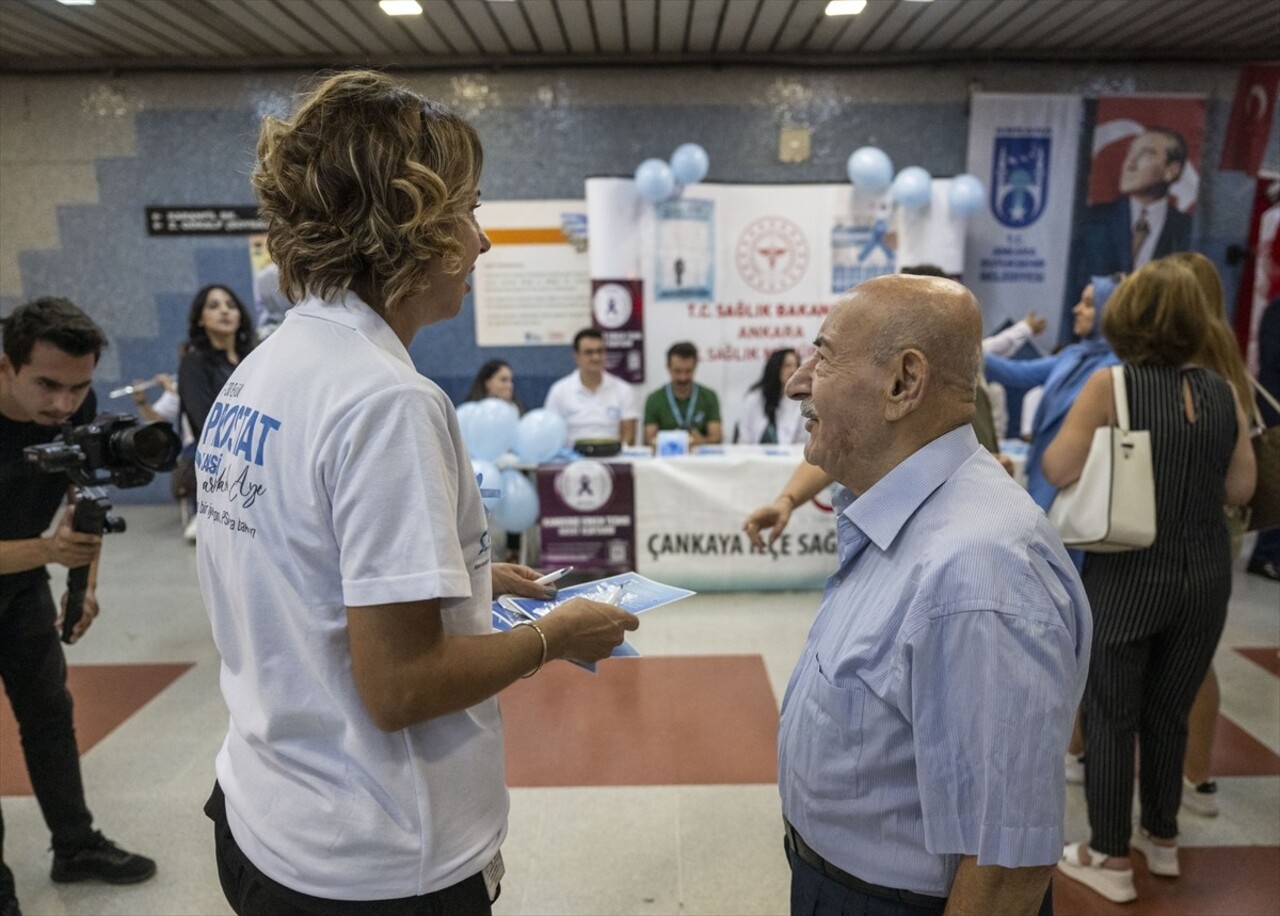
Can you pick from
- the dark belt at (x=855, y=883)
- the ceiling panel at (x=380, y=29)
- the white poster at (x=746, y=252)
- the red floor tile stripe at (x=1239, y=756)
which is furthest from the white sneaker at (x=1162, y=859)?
the ceiling panel at (x=380, y=29)

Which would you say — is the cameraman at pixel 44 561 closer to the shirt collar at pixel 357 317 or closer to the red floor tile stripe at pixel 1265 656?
the shirt collar at pixel 357 317

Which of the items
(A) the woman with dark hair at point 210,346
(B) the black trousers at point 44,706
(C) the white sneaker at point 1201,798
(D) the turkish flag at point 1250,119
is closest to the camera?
(B) the black trousers at point 44,706

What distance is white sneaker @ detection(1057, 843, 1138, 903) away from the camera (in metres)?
2.10

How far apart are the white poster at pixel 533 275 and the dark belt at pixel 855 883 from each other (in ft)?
18.9

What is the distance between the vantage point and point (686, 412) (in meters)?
5.61

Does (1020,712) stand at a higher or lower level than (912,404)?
lower

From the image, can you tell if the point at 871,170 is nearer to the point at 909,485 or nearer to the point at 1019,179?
the point at 1019,179

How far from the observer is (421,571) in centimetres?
77

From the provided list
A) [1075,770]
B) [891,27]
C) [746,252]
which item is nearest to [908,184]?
[891,27]

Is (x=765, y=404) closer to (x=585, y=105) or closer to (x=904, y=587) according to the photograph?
(x=585, y=105)

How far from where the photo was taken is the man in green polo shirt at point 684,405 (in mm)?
5500

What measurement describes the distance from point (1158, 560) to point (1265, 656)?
2.29 metres

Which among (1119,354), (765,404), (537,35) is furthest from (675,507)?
(537,35)

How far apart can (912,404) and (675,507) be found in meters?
3.57
